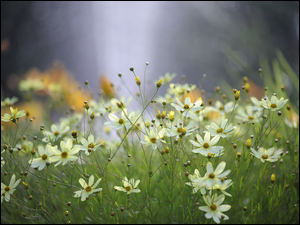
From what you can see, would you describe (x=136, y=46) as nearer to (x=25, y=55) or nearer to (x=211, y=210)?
(x=25, y=55)

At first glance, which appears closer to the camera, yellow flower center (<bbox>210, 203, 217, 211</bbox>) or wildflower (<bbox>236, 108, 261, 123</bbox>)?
yellow flower center (<bbox>210, 203, 217, 211</bbox>)

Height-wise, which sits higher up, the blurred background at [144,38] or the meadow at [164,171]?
the blurred background at [144,38]

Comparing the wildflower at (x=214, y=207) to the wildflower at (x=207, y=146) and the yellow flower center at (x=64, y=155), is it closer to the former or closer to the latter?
the wildflower at (x=207, y=146)

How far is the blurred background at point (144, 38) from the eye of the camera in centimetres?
143

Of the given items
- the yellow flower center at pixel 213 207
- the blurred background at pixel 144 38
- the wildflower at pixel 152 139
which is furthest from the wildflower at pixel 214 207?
the blurred background at pixel 144 38

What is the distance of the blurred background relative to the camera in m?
1.43

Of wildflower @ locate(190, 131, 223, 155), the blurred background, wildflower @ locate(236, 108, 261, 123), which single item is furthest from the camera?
the blurred background

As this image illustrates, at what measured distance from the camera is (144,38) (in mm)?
1953

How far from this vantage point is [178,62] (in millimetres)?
2115

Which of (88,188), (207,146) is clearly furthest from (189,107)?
(88,188)

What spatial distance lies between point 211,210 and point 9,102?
0.47 meters

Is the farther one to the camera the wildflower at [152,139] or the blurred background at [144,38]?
the blurred background at [144,38]

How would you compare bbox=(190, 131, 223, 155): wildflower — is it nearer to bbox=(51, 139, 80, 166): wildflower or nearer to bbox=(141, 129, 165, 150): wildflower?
bbox=(141, 129, 165, 150): wildflower

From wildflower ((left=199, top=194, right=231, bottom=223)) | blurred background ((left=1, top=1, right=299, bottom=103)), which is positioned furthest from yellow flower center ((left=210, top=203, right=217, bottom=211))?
blurred background ((left=1, top=1, right=299, bottom=103))
